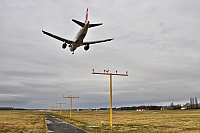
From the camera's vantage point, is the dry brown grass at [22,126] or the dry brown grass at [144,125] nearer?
the dry brown grass at [144,125]

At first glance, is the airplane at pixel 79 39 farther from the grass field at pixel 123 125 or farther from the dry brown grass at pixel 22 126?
the dry brown grass at pixel 22 126

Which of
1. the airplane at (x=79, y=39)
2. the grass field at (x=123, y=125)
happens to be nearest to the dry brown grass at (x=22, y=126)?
the grass field at (x=123, y=125)

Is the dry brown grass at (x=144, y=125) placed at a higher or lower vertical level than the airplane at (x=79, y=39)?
lower

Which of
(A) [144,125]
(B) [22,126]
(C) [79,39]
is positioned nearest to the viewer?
(C) [79,39]

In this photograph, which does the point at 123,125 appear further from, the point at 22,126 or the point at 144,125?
Result: the point at 22,126

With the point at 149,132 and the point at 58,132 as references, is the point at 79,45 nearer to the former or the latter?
the point at 58,132

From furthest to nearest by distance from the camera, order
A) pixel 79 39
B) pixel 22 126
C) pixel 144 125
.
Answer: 1. pixel 144 125
2. pixel 22 126
3. pixel 79 39

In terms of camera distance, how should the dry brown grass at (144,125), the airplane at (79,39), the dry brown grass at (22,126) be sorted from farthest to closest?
the dry brown grass at (22,126) → the dry brown grass at (144,125) → the airplane at (79,39)

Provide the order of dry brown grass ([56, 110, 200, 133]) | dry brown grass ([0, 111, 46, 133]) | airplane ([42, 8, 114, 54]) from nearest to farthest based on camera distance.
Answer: airplane ([42, 8, 114, 54]), dry brown grass ([56, 110, 200, 133]), dry brown grass ([0, 111, 46, 133])

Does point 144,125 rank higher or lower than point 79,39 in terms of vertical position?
lower

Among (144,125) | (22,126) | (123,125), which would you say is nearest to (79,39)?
(123,125)

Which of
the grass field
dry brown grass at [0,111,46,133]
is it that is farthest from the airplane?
dry brown grass at [0,111,46,133]

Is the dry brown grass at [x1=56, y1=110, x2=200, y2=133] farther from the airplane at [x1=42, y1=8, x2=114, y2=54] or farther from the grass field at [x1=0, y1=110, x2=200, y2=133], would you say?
the airplane at [x1=42, y1=8, x2=114, y2=54]

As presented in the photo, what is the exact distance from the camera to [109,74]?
3622 centimetres
